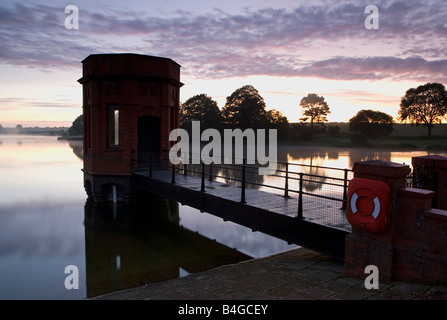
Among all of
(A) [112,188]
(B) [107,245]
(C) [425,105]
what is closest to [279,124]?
(C) [425,105]

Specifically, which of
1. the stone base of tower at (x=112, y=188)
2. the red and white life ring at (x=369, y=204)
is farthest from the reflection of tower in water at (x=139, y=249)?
the red and white life ring at (x=369, y=204)

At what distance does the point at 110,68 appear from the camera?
49.8 feet

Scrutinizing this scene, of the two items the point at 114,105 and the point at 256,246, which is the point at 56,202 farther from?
the point at 256,246

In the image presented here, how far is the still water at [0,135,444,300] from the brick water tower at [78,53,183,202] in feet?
4.73

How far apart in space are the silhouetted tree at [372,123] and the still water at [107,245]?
57.1 metres

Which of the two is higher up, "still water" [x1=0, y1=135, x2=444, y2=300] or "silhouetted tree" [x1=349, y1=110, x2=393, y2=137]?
"silhouetted tree" [x1=349, y1=110, x2=393, y2=137]

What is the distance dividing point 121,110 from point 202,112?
4980 centimetres

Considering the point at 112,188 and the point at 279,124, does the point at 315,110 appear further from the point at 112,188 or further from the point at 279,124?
the point at 112,188

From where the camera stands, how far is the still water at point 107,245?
28.2 ft

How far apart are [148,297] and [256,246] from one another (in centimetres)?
580

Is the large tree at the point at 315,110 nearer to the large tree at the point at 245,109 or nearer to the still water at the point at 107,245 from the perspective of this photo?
the large tree at the point at 245,109

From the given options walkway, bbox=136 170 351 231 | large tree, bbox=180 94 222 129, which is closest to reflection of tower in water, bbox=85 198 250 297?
walkway, bbox=136 170 351 231

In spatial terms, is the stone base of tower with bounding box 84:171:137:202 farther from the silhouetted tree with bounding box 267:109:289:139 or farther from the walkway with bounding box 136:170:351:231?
the silhouetted tree with bounding box 267:109:289:139

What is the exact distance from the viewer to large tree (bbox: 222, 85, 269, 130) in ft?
203
